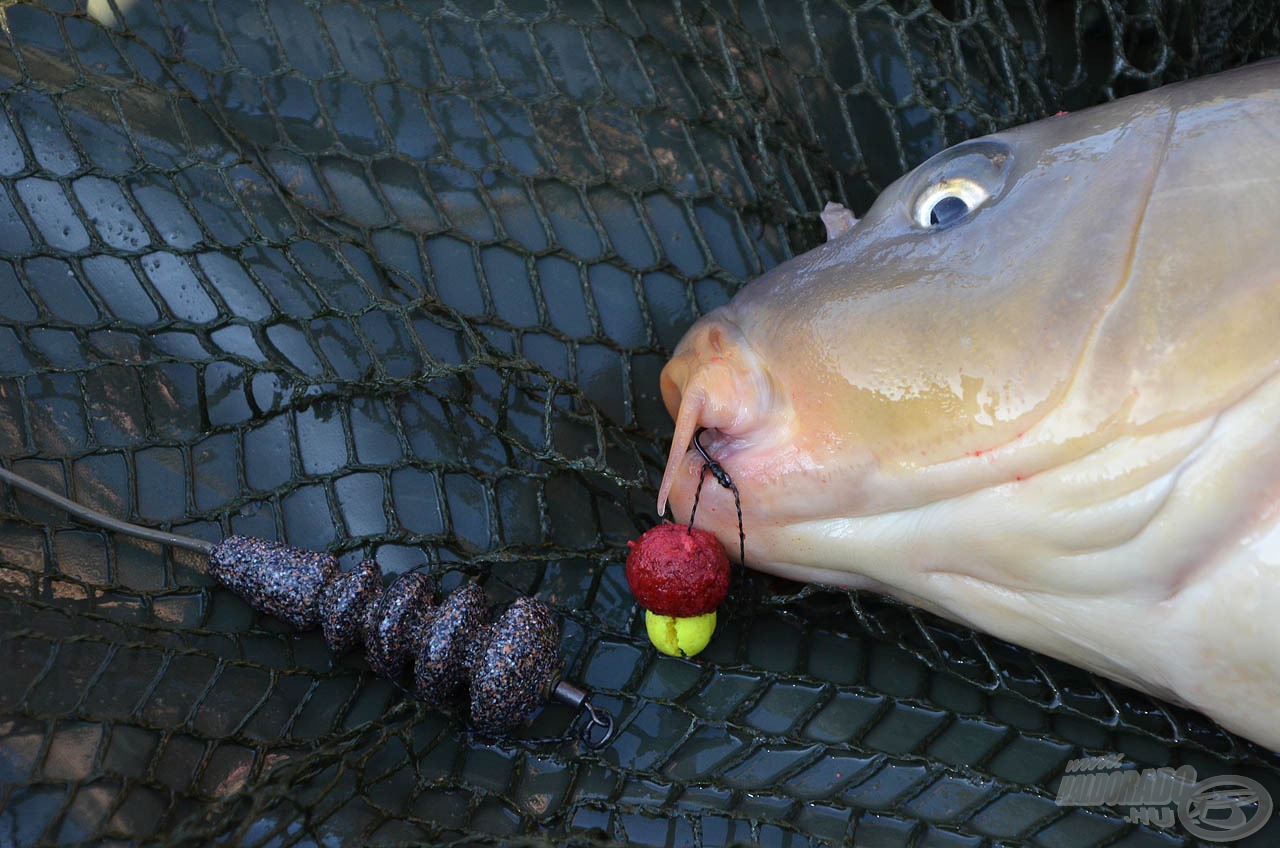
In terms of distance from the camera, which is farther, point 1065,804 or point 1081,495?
point 1065,804

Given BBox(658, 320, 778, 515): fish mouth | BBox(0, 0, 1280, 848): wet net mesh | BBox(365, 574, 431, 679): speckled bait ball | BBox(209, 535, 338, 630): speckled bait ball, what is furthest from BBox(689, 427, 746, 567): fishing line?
BBox(209, 535, 338, 630): speckled bait ball

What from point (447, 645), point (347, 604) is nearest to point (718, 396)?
point (447, 645)

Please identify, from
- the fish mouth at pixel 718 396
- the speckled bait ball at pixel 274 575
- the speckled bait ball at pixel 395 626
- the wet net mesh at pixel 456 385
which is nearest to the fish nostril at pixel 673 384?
the fish mouth at pixel 718 396

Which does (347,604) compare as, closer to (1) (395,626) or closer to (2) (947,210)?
A: (1) (395,626)

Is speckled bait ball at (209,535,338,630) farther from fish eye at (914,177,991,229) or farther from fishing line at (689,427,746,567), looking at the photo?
fish eye at (914,177,991,229)

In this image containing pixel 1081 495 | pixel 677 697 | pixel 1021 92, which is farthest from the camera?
pixel 1021 92

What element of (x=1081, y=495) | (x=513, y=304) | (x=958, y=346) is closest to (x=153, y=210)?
(x=513, y=304)

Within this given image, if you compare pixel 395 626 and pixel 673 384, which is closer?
pixel 395 626

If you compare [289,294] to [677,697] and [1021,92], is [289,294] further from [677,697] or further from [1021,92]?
[1021,92]
